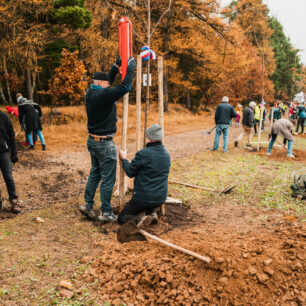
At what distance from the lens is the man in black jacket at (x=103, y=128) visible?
397cm

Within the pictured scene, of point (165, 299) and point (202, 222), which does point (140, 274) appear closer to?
point (165, 299)

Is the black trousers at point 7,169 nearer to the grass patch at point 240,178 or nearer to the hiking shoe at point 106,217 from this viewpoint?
the hiking shoe at point 106,217

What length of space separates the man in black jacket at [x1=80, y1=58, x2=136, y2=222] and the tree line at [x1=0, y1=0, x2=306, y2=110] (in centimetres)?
185

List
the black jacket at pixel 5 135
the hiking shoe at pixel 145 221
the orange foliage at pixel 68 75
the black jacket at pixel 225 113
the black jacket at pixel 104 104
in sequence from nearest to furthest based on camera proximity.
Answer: the black jacket at pixel 104 104, the hiking shoe at pixel 145 221, the black jacket at pixel 5 135, the black jacket at pixel 225 113, the orange foliage at pixel 68 75

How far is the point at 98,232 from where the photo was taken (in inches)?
169

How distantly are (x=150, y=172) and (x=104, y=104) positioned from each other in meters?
1.22

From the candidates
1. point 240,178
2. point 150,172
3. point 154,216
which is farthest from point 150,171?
point 240,178

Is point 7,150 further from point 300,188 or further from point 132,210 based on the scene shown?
point 300,188

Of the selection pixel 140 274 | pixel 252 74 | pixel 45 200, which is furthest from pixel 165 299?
pixel 252 74

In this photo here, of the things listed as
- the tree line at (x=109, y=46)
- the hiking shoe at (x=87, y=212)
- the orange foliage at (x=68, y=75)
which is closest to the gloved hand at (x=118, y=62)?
the tree line at (x=109, y=46)

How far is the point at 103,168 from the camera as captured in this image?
4418 mm

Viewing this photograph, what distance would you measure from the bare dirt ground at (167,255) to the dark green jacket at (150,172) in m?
0.63

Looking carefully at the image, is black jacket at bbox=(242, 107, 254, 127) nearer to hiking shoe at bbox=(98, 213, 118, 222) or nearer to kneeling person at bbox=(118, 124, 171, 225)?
kneeling person at bbox=(118, 124, 171, 225)

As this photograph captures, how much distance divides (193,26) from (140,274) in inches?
887
